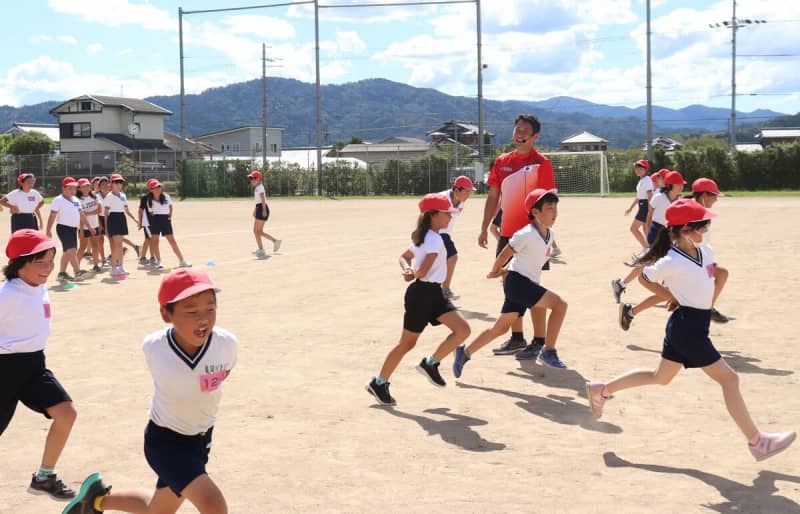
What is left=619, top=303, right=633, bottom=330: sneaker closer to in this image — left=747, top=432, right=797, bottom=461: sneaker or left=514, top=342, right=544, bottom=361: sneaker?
left=514, top=342, right=544, bottom=361: sneaker

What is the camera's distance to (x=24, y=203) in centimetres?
1459

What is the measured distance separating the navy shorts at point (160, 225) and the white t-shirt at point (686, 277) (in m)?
12.4

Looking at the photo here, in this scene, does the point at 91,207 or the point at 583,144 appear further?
the point at 583,144

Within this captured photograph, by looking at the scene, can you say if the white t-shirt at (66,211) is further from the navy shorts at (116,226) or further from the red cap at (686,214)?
the red cap at (686,214)

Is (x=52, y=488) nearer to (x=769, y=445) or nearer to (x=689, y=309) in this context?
(x=689, y=309)

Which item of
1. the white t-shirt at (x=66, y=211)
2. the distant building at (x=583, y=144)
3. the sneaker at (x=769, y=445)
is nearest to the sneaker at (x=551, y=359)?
the sneaker at (x=769, y=445)

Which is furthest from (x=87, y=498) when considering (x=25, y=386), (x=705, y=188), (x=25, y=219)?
(x=25, y=219)

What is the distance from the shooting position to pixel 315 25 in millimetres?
51406

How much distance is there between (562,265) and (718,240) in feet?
17.7

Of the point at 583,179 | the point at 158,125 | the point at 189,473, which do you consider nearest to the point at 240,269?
the point at 189,473

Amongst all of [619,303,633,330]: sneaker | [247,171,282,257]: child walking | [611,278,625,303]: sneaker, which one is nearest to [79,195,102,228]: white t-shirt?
[247,171,282,257]: child walking

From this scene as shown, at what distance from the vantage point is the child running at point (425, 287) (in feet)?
22.8

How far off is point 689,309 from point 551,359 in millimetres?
2413

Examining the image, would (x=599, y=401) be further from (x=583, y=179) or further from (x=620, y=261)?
(x=583, y=179)
